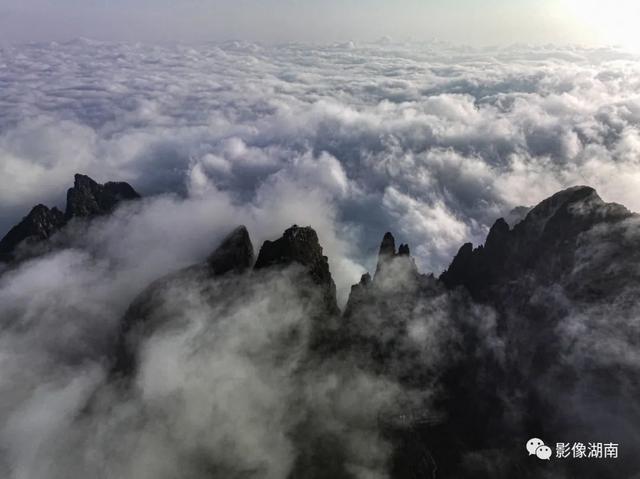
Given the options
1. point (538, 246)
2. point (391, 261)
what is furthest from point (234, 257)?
point (538, 246)

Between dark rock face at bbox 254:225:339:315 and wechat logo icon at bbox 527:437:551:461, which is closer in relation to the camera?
wechat logo icon at bbox 527:437:551:461

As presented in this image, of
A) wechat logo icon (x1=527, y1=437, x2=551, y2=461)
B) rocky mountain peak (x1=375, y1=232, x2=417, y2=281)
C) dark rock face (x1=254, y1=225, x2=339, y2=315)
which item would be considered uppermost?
dark rock face (x1=254, y1=225, x2=339, y2=315)

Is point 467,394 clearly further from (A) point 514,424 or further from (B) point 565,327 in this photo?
(B) point 565,327

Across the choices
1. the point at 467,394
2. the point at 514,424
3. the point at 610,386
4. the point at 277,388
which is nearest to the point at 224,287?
the point at 277,388

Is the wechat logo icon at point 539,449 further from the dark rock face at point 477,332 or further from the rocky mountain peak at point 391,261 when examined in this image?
the rocky mountain peak at point 391,261

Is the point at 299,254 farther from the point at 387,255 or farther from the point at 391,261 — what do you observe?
the point at 391,261

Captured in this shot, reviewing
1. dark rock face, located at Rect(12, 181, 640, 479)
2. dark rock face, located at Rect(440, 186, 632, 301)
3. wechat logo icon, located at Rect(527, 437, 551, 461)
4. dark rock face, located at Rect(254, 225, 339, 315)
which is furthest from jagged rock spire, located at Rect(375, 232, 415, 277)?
wechat logo icon, located at Rect(527, 437, 551, 461)

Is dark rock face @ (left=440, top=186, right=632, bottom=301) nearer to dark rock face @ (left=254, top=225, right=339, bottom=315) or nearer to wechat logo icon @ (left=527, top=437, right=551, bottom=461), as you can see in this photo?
wechat logo icon @ (left=527, top=437, right=551, bottom=461)

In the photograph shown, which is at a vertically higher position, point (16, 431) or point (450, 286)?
point (450, 286)
